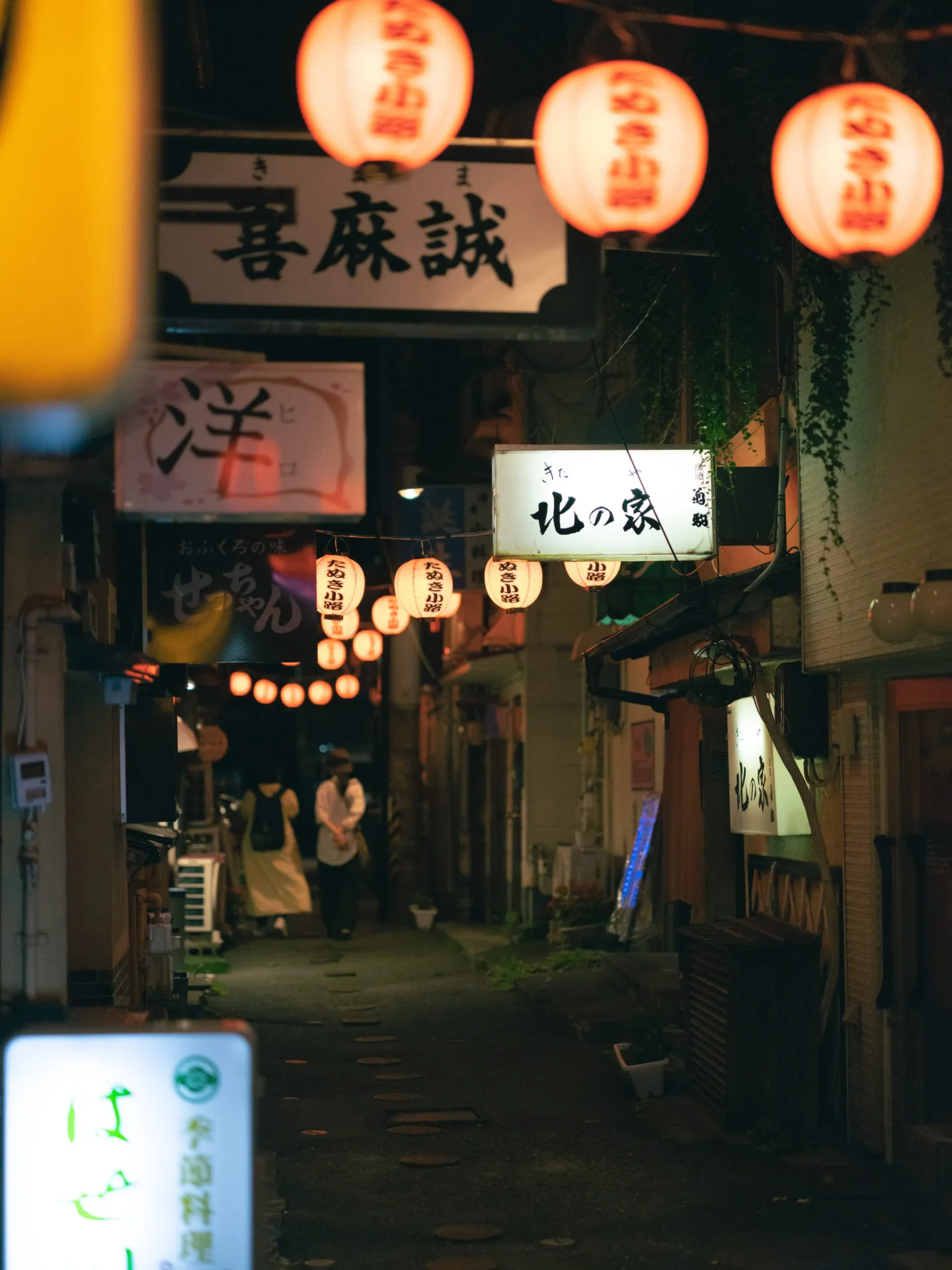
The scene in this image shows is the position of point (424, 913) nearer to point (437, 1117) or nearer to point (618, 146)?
point (437, 1117)

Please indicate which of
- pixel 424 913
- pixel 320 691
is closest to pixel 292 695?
pixel 320 691

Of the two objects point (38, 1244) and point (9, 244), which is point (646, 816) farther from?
point (9, 244)

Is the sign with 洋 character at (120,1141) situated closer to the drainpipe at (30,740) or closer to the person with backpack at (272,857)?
the drainpipe at (30,740)

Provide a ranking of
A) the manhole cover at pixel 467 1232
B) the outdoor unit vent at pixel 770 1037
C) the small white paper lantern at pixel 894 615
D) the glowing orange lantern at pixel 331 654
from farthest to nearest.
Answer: the glowing orange lantern at pixel 331 654 < the outdoor unit vent at pixel 770 1037 < the manhole cover at pixel 467 1232 < the small white paper lantern at pixel 894 615

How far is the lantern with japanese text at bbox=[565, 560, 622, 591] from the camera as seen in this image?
52.9ft

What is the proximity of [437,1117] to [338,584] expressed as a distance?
9540 mm

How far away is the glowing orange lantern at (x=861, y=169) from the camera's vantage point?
6.79m

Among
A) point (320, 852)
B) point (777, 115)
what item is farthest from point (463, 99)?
point (320, 852)

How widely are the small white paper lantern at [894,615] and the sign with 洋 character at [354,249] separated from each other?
11.2 feet

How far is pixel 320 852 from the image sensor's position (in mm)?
24453

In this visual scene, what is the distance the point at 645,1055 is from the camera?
13086 millimetres

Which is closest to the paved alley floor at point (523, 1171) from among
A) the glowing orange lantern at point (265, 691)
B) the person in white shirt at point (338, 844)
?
the person in white shirt at point (338, 844)

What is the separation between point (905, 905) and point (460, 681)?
18.9m

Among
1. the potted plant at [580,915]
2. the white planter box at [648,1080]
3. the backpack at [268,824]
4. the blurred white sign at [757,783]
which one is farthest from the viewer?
the backpack at [268,824]
